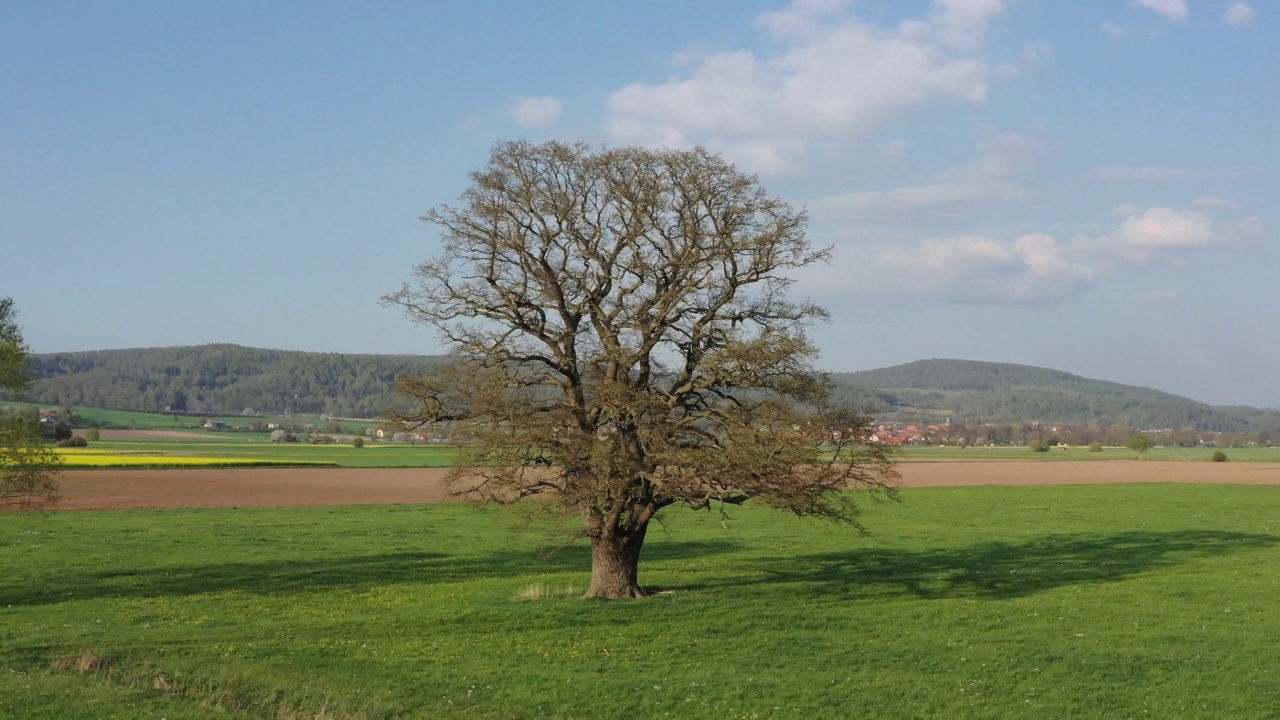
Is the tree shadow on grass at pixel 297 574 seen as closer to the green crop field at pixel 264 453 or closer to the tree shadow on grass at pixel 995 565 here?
the tree shadow on grass at pixel 995 565

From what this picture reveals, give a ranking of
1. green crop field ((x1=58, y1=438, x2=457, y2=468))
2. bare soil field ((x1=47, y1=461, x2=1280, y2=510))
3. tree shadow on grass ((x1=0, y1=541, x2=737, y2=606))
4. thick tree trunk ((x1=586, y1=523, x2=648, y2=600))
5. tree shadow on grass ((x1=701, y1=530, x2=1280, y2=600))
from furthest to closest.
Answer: green crop field ((x1=58, y1=438, x2=457, y2=468))
bare soil field ((x1=47, y1=461, x2=1280, y2=510))
tree shadow on grass ((x1=701, y1=530, x2=1280, y2=600))
tree shadow on grass ((x1=0, y1=541, x2=737, y2=606))
thick tree trunk ((x1=586, y1=523, x2=648, y2=600))

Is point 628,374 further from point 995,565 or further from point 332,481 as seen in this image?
point 332,481

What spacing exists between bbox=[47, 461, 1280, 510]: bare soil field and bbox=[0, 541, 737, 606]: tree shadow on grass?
10.9 metres

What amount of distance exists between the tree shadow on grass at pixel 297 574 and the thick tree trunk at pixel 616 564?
155 centimetres

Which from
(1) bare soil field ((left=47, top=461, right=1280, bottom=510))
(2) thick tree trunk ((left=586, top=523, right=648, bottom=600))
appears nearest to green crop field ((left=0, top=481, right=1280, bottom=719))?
(2) thick tree trunk ((left=586, top=523, right=648, bottom=600))

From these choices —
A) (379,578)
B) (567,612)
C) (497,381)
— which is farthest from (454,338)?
(379,578)

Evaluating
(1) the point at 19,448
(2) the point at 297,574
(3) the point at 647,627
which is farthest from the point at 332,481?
(3) the point at 647,627

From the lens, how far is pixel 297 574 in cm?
3647

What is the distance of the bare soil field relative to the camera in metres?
67.5

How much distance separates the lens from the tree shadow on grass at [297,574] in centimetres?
3192

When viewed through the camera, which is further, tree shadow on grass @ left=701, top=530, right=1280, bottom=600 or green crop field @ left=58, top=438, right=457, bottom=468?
green crop field @ left=58, top=438, right=457, bottom=468

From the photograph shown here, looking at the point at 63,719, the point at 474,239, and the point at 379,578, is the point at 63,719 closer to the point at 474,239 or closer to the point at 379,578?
the point at 474,239

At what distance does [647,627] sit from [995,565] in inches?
685

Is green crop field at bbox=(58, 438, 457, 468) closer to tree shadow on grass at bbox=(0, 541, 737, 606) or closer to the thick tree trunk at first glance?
tree shadow on grass at bbox=(0, 541, 737, 606)
